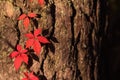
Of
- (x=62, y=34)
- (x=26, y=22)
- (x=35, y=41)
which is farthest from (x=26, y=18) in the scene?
(x=62, y=34)

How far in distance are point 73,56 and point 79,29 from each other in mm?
187

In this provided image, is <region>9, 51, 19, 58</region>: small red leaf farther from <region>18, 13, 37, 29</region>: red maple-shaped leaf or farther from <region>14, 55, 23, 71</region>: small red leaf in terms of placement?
<region>18, 13, 37, 29</region>: red maple-shaped leaf

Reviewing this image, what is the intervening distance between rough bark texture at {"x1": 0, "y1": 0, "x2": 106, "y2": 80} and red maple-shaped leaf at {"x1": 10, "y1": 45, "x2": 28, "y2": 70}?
5 cm

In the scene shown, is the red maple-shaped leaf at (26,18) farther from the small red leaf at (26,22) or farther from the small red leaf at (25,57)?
the small red leaf at (25,57)

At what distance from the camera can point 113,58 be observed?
4.39 m

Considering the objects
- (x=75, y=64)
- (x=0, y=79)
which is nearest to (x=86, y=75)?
(x=75, y=64)

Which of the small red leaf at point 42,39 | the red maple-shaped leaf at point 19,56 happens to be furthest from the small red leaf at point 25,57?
the small red leaf at point 42,39

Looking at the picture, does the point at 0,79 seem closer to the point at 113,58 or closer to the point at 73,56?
the point at 73,56

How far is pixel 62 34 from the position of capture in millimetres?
1781

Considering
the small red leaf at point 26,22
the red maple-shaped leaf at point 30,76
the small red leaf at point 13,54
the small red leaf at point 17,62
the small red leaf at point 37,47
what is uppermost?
the small red leaf at point 26,22

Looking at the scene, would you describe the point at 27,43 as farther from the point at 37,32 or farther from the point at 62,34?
the point at 62,34

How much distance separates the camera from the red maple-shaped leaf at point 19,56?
66.1 inches

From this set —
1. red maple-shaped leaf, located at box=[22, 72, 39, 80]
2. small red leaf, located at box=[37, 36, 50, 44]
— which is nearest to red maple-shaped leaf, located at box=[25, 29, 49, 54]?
small red leaf, located at box=[37, 36, 50, 44]

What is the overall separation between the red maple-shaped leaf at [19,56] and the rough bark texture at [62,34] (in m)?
0.05
